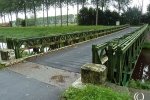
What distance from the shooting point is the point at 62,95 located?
16.4 feet

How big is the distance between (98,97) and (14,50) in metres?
5.28

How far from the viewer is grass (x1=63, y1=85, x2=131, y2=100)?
4.56m

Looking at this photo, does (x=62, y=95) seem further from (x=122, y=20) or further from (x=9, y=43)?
(x=122, y=20)

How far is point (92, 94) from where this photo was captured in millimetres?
4648

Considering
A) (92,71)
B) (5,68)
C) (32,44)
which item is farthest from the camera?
(32,44)

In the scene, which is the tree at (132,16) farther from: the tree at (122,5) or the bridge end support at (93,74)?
the bridge end support at (93,74)

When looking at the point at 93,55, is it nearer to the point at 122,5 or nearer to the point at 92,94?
the point at 92,94

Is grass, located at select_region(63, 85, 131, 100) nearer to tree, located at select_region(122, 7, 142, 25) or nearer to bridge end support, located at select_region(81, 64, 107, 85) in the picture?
bridge end support, located at select_region(81, 64, 107, 85)

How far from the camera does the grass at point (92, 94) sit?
4.56m

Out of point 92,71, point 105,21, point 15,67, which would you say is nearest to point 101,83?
point 92,71

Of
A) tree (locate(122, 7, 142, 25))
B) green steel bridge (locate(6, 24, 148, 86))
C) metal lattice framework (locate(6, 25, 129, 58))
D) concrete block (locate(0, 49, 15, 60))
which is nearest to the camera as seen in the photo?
green steel bridge (locate(6, 24, 148, 86))

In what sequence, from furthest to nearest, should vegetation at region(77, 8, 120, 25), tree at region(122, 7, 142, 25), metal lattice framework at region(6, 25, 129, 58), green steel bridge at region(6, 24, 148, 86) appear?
tree at region(122, 7, 142, 25), vegetation at region(77, 8, 120, 25), metal lattice framework at region(6, 25, 129, 58), green steel bridge at region(6, 24, 148, 86)

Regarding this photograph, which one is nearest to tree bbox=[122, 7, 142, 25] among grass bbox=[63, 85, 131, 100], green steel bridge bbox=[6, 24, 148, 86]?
green steel bridge bbox=[6, 24, 148, 86]

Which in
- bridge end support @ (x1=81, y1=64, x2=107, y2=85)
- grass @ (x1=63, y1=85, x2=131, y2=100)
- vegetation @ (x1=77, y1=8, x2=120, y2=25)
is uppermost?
vegetation @ (x1=77, y1=8, x2=120, y2=25)
